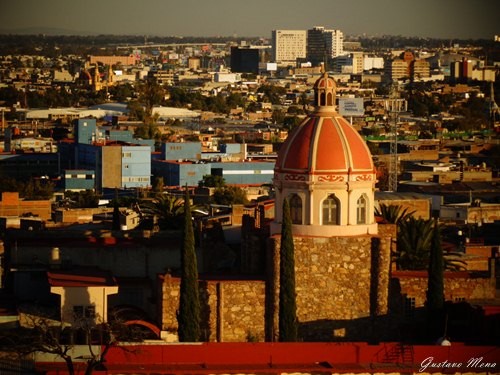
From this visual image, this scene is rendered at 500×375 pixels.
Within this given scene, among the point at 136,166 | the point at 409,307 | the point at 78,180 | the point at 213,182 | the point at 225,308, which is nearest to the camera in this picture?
the point at 225,308

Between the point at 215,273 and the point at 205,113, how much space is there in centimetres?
14901

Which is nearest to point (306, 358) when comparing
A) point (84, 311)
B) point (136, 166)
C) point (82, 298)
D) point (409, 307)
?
point (409, 307)

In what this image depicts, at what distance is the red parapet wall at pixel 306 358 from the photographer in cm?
3231

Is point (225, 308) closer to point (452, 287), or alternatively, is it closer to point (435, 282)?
point (435, 282)

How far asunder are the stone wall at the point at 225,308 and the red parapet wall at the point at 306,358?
2976 mm

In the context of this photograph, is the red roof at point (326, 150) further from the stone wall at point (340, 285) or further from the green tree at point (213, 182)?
the green tree at point (213, 182)

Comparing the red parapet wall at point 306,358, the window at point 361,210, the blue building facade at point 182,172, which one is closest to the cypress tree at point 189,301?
the red parapet wall at point 306,358

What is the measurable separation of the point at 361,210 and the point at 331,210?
2.05 ft

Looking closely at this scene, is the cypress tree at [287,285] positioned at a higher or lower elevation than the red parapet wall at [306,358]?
higher

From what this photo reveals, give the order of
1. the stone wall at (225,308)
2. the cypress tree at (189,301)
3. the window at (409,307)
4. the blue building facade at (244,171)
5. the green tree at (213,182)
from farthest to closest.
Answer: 1. the blue building facade at (244,171)
2. the green tree at (213,182)
3. the window at (409,307)
4. the stone wall at (225,308)
5. the cypress tree at (189,301)

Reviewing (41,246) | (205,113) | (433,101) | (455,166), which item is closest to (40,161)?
(455,166)

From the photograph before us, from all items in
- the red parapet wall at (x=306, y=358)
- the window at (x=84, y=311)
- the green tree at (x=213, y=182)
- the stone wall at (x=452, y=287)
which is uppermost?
the stone wall at (x=452, y=287)

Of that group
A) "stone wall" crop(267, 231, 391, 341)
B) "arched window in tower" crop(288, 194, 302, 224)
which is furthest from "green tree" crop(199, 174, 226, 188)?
"stone wall" crop(267, 231, 391, 341)

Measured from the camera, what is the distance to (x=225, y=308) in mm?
36344
